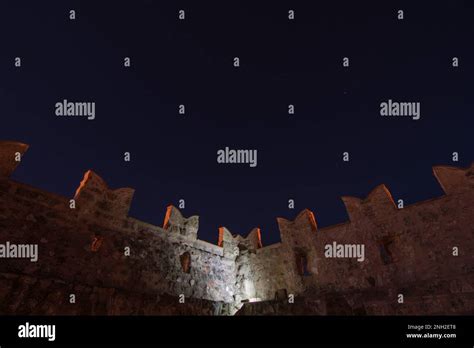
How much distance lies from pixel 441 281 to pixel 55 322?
997cm

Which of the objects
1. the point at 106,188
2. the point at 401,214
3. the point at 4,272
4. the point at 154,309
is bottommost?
the point at 154,309

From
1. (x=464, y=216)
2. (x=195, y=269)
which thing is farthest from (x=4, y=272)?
(x=464, y=216)

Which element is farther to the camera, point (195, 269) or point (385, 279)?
point (195, 269)

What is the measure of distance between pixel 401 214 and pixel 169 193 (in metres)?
37.1

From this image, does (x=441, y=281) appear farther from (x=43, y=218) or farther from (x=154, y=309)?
(x=43, y=218)

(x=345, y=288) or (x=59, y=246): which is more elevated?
(x=59, y=246)

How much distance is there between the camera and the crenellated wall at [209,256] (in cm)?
866

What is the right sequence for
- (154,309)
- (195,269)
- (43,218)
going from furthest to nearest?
1. (195,269)
2. (154,309)
3. (43,218)

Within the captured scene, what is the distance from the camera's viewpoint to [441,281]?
9312 mm

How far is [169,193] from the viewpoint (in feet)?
146

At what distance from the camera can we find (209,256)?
45.0 feet

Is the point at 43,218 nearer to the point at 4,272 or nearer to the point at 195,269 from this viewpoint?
the point at 4,272

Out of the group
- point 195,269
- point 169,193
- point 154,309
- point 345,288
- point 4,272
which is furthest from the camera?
point 169,193

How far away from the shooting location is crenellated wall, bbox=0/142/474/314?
8656mm
